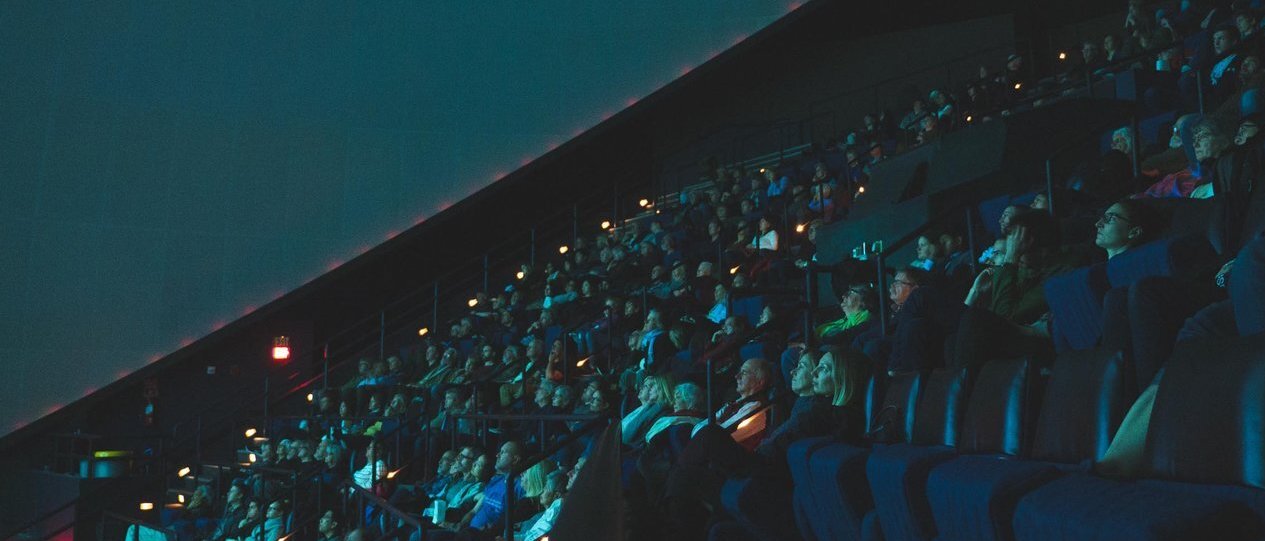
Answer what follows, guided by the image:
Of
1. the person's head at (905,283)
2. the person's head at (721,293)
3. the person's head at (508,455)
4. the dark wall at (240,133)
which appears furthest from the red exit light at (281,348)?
the person's head at (905,283)

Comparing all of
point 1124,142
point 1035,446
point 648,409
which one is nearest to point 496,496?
A: point 648,409

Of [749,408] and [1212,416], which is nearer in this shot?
[1212,416]

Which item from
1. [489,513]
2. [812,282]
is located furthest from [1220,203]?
[489,513]

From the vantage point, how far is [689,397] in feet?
16.6

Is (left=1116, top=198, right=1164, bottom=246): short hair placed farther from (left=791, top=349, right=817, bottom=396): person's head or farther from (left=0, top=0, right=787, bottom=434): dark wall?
(left=0, top=0, right=787, bottom=434): dark wall

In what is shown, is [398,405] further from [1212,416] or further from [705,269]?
[1212,416]

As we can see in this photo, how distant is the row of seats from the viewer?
58.9 inches

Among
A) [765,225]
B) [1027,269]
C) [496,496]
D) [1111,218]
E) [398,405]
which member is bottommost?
[496,496]

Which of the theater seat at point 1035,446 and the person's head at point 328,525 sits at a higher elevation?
the theater seat at point 1035,446

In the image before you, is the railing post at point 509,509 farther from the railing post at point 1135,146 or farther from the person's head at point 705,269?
the person's head at point 705,269

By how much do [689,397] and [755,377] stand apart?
1.55 ft

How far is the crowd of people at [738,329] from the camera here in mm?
3412

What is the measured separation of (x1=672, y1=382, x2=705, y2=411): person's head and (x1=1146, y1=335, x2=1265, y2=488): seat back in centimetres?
336

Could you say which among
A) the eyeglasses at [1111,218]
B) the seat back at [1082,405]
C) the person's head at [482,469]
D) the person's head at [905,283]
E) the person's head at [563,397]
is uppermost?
the eyeglasses at [1111,218]
